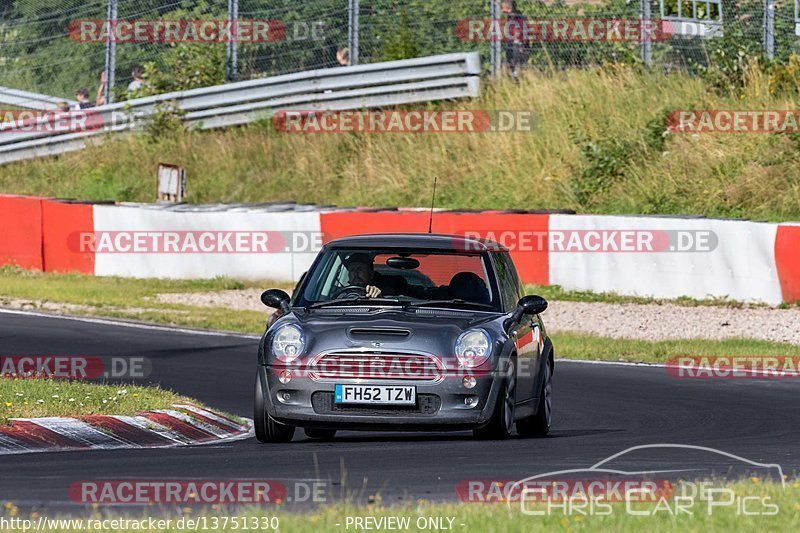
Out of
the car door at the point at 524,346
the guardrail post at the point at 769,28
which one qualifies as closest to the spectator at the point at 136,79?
the guardrail post at the point at 769,28

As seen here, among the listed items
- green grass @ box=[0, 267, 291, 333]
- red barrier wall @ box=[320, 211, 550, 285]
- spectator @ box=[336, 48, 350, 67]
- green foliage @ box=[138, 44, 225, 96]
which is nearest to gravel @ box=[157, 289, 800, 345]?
red barrier wall @ box=[320, 211, 550, 285]

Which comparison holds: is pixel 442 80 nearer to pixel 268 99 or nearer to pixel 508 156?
pixel 508 156

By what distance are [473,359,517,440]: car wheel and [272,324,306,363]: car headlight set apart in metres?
1.19

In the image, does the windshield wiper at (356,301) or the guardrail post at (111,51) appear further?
the guardrail post at (111,51)

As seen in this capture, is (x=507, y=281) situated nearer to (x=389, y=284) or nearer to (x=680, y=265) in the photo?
(x=389, y=284)

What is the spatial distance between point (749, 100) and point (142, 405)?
17.1 m

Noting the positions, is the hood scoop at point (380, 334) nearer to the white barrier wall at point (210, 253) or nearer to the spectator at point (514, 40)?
the white barrier wall at point (210, 253)

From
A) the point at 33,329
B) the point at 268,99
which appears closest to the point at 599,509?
the point at 33,329

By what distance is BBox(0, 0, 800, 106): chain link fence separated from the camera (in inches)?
1024

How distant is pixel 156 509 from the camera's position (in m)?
6.55

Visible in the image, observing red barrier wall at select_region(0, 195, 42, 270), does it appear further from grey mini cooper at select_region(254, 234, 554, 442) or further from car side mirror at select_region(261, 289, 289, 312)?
grey mini cooper at select_region(254, 234, 554, 442)

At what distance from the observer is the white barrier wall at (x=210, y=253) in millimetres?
22266

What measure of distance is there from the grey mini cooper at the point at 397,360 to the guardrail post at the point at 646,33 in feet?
54.1

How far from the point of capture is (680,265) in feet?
63.6
